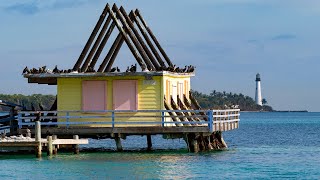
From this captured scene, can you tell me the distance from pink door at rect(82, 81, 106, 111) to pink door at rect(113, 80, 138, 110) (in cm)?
62

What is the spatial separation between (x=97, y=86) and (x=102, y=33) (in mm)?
2864

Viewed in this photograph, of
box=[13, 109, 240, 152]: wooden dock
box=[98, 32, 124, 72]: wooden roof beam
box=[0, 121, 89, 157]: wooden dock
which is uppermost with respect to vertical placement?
box=[98, 32, 124, 72]: wooden roof beam

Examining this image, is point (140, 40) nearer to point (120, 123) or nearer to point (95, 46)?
point (95, 46)

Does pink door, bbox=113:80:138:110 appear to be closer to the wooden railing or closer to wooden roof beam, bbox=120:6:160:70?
the wooden railing

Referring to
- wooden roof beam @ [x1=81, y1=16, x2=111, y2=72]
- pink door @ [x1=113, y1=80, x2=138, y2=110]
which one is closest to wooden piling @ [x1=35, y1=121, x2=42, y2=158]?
pink door @ [x1=113, y1=80, x2=138, y2=110]

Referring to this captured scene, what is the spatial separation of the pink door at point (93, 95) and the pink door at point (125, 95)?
62cm

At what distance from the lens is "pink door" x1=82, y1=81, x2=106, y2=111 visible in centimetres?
4628

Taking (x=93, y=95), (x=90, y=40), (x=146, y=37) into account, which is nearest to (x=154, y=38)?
(x=146, y=37)

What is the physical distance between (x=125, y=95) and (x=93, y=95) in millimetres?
1633

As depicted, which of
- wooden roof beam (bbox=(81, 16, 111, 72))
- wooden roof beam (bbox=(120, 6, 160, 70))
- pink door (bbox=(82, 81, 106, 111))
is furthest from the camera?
wooden roof beam (bbox=(81, 16, 111, 72))

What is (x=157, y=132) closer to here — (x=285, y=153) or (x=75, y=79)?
(x=75, y=79)

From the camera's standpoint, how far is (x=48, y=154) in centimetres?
4300

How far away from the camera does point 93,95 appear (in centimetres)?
4644

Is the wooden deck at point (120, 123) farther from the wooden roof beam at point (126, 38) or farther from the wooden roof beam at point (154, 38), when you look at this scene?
the wooden roof beam at point (154, 38)
